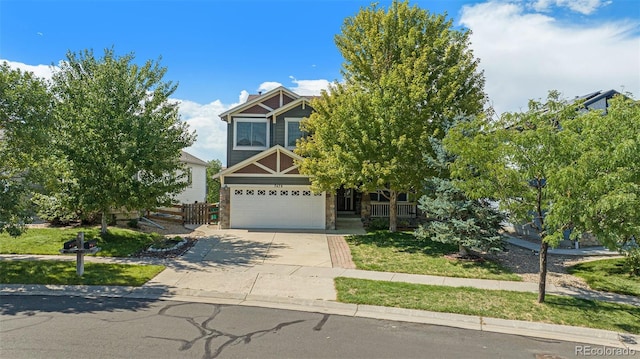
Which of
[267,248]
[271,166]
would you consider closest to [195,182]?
[271,166]

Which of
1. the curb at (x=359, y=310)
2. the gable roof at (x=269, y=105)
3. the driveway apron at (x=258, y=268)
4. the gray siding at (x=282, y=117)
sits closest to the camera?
the curb at (x=359, y=310)

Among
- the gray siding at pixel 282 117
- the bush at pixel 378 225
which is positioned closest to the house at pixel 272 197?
the bush at pixel 378 225

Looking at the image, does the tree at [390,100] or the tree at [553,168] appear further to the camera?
the tree at [390,100]

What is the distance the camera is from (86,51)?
15.2 meters

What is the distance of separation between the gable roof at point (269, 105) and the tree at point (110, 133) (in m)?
7.58

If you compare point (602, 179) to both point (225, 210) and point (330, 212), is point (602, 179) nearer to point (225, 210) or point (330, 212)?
point (330, 212)

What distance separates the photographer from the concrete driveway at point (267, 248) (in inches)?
499

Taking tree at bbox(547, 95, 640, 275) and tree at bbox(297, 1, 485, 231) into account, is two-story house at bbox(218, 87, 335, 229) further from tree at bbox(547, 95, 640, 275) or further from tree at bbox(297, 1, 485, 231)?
tree at bbox(547, 95, 640, 275)

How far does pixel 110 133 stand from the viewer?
14.2m

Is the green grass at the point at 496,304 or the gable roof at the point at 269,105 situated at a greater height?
the gable roof at the point at 269,105

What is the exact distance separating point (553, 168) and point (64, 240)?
1556 centimetres

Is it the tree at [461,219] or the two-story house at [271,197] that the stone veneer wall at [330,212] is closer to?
the two-story house at [271,197]

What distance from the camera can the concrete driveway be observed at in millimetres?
12672

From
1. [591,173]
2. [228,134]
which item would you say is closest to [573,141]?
[591,173]
